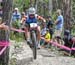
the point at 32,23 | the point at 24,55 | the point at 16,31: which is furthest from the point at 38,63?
the point at 16,31

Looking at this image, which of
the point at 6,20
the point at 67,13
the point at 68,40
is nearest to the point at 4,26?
the point at 6,20

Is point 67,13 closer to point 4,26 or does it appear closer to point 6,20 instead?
point 6,20

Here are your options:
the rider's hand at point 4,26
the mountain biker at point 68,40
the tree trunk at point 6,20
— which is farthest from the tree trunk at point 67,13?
the rider's hand at point 4,26

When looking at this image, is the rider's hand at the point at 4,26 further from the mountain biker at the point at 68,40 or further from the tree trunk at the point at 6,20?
the mountain biker at the point at 68,40

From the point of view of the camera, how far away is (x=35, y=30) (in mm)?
11305

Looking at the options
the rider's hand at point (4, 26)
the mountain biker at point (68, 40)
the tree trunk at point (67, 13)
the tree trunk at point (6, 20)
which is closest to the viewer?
the rider's hand at point (4, 26)

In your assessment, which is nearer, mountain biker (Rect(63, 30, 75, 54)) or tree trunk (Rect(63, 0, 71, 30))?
mountain biker (Rect(63, 30, 75, 54))

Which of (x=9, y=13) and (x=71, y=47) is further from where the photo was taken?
(x=71, y=47)

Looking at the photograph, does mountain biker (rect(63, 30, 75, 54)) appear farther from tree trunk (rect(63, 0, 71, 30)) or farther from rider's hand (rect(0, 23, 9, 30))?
rider's hand (rect(0, 23, 9, 30))

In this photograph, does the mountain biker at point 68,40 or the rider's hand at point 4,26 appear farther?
the mountain biker at point 68,40

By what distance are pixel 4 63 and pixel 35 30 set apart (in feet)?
10.9

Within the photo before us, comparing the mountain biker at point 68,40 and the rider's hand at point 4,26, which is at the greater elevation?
the rider's hand at point 4,26

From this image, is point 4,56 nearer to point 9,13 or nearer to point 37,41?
point 9,13

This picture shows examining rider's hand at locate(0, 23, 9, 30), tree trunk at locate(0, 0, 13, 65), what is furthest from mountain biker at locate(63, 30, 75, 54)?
rider's hand at locate(0, 23, 9, 30)
